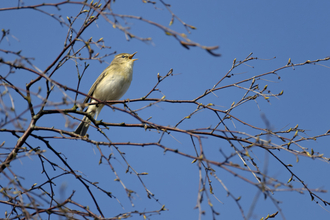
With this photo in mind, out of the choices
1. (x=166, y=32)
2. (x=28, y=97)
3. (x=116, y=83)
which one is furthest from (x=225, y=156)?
(x=116, y=83)

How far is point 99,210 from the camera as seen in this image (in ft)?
11.4

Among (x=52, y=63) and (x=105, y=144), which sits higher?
(x=52, y=63)

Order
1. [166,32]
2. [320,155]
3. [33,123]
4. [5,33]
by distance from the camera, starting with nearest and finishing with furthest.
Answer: [166,32] → [320,155] → [5,33] → [33,123]

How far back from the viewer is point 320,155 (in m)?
2.90

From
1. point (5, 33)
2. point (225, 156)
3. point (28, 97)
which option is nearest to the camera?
point (225, 156)

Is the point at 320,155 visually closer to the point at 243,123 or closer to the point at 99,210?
the point at 243,123

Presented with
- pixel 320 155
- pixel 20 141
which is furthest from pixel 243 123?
pixel 20 141

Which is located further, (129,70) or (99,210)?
(129,70)

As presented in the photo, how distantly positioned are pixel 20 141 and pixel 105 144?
108 centimetres

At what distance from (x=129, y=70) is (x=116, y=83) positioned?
0.52 metres

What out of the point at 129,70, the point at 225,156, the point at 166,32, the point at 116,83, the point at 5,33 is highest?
the point at 129,70

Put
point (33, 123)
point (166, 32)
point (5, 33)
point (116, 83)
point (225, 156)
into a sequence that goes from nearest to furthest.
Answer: point (166, 32) → point (225, 156) → point (5, 33) → point (33, 123) → point (116, 83)

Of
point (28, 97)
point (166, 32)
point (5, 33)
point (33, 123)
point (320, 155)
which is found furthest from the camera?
point (33, 123)

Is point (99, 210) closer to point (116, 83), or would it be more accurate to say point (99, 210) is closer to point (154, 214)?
point (154, 214)
